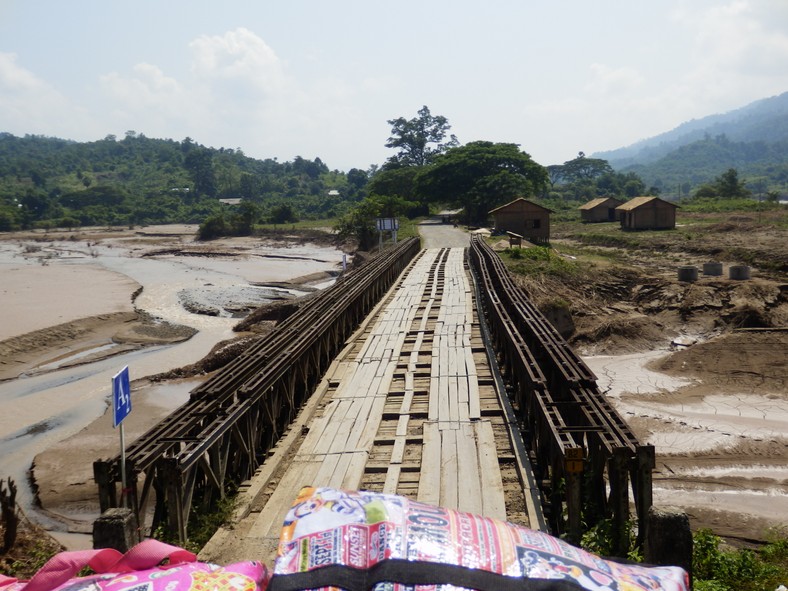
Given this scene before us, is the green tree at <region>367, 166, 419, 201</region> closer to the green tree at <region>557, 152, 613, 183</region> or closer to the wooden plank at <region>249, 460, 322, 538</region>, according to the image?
the wooden plank at <region>249, 460, 322, 538</region>

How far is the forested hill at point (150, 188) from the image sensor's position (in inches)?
4163

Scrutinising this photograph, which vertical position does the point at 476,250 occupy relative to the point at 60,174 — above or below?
below

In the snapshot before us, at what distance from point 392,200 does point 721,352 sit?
133ft

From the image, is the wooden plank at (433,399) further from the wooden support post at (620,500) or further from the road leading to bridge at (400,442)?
the wooden support post at (620,500)

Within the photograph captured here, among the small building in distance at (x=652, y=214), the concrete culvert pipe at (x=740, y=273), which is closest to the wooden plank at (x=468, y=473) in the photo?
the concrete culvert pipe at (x=740, y=273)

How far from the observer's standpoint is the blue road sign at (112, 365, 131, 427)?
5.64 metres

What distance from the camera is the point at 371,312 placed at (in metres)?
17.6

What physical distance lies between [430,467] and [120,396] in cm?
359

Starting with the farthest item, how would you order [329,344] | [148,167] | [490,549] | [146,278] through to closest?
[148,167] → [146,278] → [329,344] → [490,549]

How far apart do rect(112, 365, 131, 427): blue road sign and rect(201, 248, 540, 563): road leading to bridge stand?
1.49 m

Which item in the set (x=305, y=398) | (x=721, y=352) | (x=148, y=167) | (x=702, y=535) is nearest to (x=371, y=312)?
(x=305, y=398)

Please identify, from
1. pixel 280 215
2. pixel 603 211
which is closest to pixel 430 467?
pixel 603 211

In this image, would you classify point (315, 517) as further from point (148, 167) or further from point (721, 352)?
point (148, 167)

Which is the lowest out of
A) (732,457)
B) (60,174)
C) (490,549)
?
(732,457)
